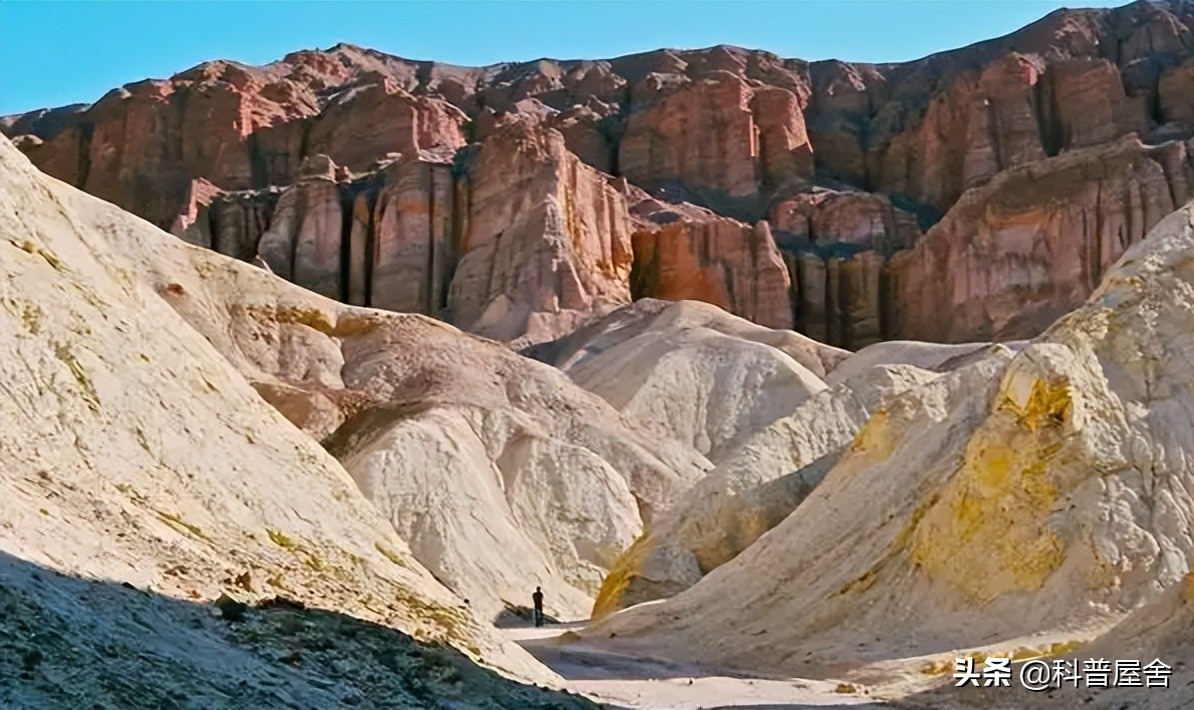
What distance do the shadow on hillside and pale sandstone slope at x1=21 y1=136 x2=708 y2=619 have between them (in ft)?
98.0

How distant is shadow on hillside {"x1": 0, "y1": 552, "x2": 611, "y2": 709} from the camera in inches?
396

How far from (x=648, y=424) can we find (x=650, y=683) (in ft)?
145

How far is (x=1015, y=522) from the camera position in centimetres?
2555

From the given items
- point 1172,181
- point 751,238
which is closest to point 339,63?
point 751,238

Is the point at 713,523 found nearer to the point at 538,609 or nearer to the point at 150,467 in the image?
the point at 538,609

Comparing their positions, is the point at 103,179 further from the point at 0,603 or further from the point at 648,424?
the point at 0,603

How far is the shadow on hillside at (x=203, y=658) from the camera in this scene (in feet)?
33.0

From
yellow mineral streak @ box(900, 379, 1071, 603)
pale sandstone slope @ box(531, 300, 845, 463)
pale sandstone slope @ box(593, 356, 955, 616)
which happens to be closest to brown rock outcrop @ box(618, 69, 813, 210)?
pale sandstone slope @ box(531, 300, 845, 463)

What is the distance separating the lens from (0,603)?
10695mm

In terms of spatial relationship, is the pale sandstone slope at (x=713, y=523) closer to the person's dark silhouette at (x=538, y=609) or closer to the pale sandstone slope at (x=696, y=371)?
the person's dark silhouette at (x=538, y=609)

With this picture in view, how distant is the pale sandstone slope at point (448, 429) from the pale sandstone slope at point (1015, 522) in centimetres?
1644

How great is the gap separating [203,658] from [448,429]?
136 ft

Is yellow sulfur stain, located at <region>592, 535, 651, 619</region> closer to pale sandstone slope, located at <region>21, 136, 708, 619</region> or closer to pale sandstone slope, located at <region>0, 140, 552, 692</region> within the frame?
pale sandstone slope, located at <region>21, 136, 708, 619</region>

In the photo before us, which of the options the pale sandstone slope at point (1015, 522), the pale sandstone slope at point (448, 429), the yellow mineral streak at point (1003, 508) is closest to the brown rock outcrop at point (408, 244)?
the pale sandstone slope at point (448, 429)
